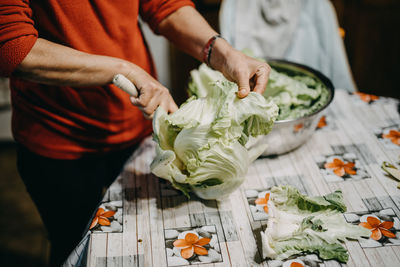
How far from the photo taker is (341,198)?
1.38 meters

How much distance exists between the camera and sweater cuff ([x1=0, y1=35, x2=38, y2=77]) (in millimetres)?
1246

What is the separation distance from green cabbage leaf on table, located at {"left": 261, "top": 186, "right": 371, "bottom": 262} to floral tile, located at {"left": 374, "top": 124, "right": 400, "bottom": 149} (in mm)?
527

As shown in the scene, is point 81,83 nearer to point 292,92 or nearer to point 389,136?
point 292,92

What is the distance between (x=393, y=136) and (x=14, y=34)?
1788mm

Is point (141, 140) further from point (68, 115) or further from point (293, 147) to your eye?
point (293, 147)

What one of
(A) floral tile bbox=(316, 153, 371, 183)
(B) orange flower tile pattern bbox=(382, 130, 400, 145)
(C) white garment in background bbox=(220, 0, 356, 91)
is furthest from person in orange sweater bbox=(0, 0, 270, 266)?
(C) white garment in background bbox=(220, 0, 356, 91)

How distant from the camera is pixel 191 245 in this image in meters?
1.27

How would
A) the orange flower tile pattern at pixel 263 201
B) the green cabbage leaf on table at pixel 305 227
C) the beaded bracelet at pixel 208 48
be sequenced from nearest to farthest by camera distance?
the green cabbage leaf on table at pixel 305 227
the orange flower tile pattern at pixel 263 201
the beaded bracelet at pixel 208 48

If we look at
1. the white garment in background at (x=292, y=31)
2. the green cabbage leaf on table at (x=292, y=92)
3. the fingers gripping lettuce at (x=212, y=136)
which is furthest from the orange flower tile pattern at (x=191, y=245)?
the white garment in background at (x=292, y=31)

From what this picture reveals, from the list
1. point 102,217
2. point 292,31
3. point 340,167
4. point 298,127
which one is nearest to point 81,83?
point 102,217

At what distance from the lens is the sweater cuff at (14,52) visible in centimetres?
125

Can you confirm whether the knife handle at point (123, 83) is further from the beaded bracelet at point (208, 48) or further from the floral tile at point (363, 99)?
the floral tile at point (363, 99)

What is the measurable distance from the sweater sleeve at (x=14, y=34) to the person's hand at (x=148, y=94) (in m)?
0.39

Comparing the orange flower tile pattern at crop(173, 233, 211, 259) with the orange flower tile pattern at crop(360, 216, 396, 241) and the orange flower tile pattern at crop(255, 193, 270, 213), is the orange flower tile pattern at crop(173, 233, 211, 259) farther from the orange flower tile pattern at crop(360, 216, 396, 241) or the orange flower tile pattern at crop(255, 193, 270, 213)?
the orange flower tile pattern at crop(360, 216, 396, 241)
